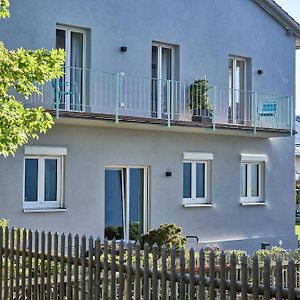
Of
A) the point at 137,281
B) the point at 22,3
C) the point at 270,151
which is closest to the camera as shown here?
the point at 137,281

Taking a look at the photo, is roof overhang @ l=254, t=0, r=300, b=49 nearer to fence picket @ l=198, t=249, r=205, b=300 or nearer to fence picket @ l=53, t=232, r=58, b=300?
fence picket @ l=53, t=232, r=58, b=300

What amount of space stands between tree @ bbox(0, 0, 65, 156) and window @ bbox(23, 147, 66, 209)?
5092 millimetres

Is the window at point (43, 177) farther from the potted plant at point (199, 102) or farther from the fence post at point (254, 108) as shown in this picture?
the fence post at point (254, 108)

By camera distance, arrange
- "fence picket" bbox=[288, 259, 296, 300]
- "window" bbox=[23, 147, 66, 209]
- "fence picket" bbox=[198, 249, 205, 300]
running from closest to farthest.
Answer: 1. "fence picket" bbox=[288, 259, 296, 300]
2. "fence picket" bbox=[198, 249, 205, 300]
3. "window" bbox=[23, 147, 66, 209]

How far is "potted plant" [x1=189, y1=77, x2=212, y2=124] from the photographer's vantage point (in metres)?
17.3

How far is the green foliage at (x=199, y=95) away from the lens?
56.7 ft

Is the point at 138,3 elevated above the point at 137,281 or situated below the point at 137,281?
above

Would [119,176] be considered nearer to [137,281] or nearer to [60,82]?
[60,82]

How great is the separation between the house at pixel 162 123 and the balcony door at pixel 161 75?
0.04 metres

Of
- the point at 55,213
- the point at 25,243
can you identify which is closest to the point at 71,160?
the point at 55,213

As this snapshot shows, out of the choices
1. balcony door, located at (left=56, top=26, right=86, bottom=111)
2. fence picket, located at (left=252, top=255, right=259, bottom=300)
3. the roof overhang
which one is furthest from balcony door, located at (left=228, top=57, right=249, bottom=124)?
fence picket, located at (left=252, top=255, right=259, bottom=300)

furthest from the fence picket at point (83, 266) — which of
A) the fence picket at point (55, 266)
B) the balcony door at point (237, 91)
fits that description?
the balcony door at point (237, 91)

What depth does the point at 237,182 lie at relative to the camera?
18500mm

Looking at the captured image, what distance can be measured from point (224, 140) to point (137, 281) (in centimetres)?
1233
